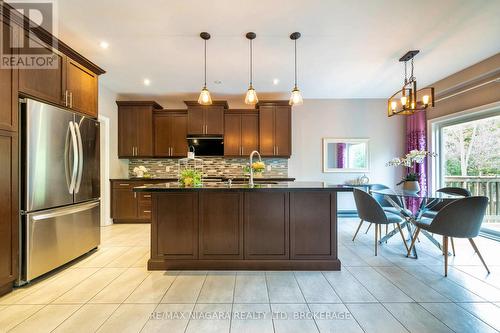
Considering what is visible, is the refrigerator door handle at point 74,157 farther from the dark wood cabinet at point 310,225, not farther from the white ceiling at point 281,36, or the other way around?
the dark wood cabinet at point 310,225

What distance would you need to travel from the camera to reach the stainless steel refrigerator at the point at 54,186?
2.07 m

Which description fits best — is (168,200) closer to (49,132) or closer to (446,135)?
(49,132)

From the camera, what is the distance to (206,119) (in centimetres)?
479

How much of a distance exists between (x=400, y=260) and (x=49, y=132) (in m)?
4.31

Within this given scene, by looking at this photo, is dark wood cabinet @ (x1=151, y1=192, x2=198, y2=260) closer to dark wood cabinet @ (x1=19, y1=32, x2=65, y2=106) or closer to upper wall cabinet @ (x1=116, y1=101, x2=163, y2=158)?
dark wood cabinet @ (x1=19, y1=32, x2=65, y2=106)

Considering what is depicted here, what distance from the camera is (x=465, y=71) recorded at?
11.6ft

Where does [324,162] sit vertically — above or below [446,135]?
below

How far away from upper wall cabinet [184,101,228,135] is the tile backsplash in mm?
697

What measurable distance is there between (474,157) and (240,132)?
4453 mm

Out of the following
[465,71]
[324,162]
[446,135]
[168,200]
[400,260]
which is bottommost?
[400,260]

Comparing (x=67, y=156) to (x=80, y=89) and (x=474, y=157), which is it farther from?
(x=474, y=157)

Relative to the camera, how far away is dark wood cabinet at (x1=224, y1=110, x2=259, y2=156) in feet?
15.9

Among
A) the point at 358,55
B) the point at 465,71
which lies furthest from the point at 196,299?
the point at 465,71

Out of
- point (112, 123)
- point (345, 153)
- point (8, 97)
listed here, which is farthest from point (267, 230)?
point (112, 123)
